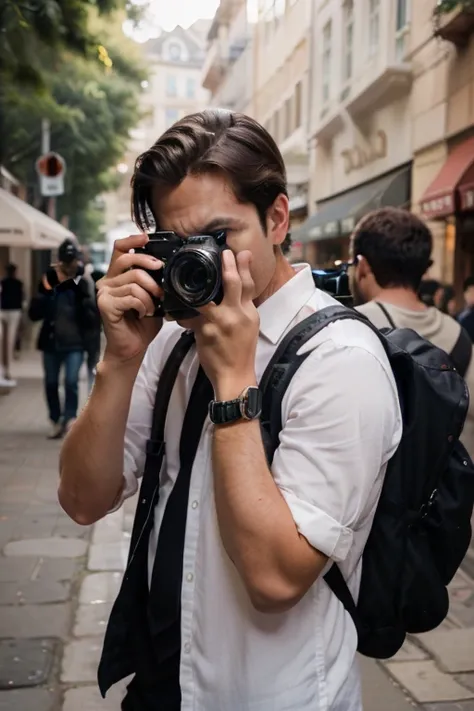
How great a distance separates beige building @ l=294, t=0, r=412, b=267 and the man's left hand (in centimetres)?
234

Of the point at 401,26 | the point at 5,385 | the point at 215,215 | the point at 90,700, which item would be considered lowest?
the point at 90,700

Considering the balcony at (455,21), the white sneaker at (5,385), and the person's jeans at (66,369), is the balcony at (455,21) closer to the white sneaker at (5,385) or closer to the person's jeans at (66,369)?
the person's jeans at (66,369)

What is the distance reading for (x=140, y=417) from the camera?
5.12 ft

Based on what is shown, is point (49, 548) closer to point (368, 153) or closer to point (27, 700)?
point (27, 700)

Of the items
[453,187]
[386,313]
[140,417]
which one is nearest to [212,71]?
[453,187]

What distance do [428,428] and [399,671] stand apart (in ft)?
6.84

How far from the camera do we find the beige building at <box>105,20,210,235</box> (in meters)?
7.69

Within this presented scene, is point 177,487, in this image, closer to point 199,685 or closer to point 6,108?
point 199,685

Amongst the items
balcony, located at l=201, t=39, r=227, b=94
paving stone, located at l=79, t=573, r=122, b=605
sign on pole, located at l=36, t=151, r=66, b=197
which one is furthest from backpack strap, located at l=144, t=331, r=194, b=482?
sign on pole, located at l=36, t=151, r=66, b=197

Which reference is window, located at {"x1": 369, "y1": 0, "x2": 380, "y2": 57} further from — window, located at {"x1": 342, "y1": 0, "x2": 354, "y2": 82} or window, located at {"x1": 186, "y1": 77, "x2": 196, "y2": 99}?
window, located at {"x1": 186, "y1": 77, "x2": 196, "y2": 99}

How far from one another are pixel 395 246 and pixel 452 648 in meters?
1.67

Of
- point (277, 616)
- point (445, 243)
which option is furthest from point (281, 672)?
point (445, 243)

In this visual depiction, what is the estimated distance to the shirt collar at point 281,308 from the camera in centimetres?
136

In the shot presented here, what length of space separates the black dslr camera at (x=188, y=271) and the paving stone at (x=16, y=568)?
121 inches
